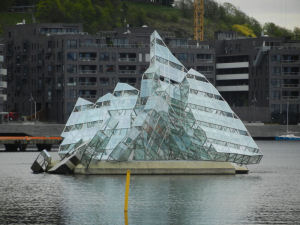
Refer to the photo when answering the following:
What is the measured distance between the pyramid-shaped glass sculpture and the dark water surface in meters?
2.56

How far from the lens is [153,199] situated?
260 ft

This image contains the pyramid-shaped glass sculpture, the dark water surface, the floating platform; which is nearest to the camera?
the dark water surface

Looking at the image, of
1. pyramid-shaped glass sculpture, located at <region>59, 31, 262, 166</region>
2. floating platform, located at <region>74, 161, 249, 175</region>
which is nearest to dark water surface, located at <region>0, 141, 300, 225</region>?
floating platform, located at <region>74, 161, 249, 175</region>

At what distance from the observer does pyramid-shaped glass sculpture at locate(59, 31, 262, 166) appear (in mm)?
97688

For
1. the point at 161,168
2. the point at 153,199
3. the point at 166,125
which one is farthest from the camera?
the point at 161,168

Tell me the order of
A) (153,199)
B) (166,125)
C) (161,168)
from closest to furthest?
(153,199) < (166,125) < (161,168)

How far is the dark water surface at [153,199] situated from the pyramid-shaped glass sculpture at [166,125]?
2562 mm

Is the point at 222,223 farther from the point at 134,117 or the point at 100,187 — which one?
the point at 134,117

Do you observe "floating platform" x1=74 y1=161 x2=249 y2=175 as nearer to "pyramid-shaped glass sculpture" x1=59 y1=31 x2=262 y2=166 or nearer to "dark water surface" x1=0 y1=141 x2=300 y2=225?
"pyramid-shaped glass sculpture" x1=59 y1=31 x2=262 y2=166

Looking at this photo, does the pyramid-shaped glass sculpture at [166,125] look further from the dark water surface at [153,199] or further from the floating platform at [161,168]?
the dark water surface at [153,199]

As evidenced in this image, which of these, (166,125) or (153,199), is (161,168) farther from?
(153,199)

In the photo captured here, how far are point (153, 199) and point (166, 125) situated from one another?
20.3 meters

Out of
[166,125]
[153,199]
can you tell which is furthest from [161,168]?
[153,199]

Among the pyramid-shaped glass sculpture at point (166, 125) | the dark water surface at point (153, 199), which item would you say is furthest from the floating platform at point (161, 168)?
the dark water surface at point (153, 199)
